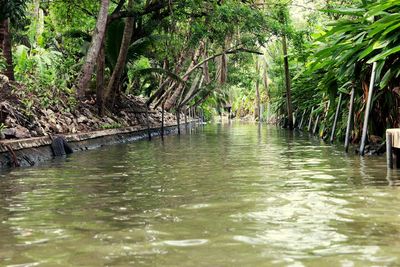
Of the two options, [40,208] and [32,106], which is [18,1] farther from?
[40,208]

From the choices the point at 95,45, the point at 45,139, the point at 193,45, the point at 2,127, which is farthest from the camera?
the point at 193,45

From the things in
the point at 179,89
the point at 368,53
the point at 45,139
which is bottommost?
the point at 45,139

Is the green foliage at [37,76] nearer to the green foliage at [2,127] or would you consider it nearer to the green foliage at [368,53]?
the green foliage at [2,127]

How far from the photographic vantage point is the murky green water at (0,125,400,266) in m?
2.72

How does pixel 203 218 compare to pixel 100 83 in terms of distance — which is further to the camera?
pixel 100 83

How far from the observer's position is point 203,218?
370 cm

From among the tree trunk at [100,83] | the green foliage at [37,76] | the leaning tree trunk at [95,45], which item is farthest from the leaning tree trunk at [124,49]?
the green foliage at [37,76]

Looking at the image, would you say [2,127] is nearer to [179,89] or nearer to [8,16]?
[8,16]

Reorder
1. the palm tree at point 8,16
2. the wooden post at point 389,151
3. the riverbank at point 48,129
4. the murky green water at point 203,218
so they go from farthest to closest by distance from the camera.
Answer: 1. the palm tree at point 8,16
2. the riverbank at point 48,129
3. the wooden post at point 389,151
4. the murky green water at point 203,218

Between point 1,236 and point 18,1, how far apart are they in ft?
25.0

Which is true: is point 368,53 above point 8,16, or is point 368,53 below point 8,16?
below

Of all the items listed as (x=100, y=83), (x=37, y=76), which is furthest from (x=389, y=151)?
(x=100, y=83)

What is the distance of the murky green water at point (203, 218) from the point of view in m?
2.72

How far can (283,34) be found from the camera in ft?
61.0
